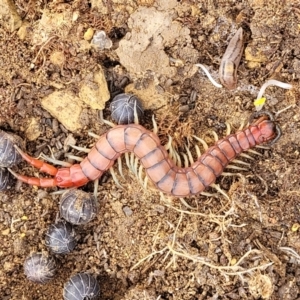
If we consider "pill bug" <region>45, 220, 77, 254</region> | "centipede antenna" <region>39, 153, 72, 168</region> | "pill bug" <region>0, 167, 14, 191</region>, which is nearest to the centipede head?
"centipede antenna" <region>39, 153, 72, 168</region>

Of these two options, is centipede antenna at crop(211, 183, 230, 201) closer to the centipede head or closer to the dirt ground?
the dirt ground

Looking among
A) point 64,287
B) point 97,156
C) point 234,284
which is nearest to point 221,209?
point 234,284

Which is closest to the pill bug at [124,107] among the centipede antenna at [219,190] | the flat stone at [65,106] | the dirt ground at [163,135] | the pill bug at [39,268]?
the dirt ground at [163,135]

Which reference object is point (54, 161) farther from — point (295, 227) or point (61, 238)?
point (295, 227)

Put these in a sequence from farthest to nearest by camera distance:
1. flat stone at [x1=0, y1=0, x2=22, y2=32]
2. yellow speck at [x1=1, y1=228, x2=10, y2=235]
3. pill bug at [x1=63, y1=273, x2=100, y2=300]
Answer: yellow speck at [x1=1, y1=228, x2=10, y2=235] < flat stone at [x1=0, y1=0, x2=22, y2=32] < pill bug at [x1=63, y1=273, x2=100, y2=300]

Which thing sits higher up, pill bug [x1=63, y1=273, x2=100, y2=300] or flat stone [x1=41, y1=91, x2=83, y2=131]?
flat stone [x1=41, y1=91, x2=83, y2=131]

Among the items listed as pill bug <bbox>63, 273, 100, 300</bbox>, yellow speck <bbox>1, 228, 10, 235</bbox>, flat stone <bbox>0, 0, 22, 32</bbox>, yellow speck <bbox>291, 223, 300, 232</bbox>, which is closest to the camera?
pill bug <bbox>63, 273, 100, 300</bbox>

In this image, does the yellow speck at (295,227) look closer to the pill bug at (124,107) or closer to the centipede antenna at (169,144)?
the centipede antenna at (169,144)
